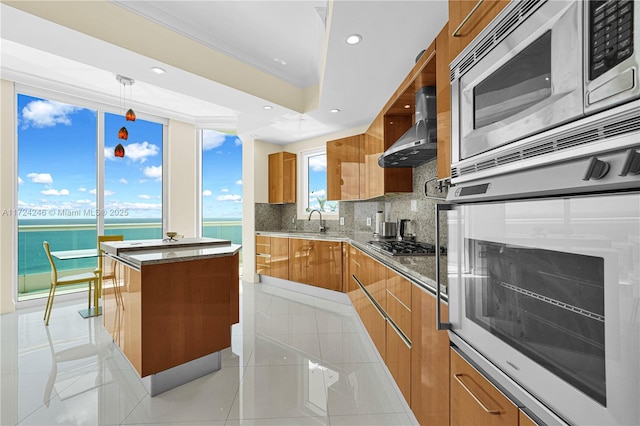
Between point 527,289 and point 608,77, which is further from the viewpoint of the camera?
point 527,289

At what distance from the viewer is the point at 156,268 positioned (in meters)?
1.93

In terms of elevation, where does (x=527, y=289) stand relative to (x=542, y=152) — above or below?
below

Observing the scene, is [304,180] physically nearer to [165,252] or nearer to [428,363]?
[165,252]

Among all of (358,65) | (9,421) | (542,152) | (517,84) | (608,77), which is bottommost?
(9,421)

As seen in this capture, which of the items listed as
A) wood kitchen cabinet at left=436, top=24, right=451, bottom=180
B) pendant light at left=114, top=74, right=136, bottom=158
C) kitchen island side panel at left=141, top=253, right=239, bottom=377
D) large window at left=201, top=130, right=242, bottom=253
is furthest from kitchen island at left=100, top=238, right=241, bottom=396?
large window at left=201, top=130, right=242, bottom=253

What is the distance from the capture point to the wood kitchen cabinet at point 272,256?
180 inches

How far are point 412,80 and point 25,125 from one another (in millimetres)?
5034

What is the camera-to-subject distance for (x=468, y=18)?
1.04m

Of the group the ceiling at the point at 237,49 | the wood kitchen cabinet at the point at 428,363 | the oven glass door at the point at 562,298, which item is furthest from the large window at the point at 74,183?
the oven glass door at the point at 562,298

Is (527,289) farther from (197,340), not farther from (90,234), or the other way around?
(90,234)

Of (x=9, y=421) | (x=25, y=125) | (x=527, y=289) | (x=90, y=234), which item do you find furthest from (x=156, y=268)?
(x=25, y=125)

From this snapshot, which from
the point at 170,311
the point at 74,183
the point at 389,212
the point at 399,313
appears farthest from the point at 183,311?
the point at 74,183

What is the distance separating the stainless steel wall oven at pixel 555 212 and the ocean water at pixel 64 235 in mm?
4869

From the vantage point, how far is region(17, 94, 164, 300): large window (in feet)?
12.8
